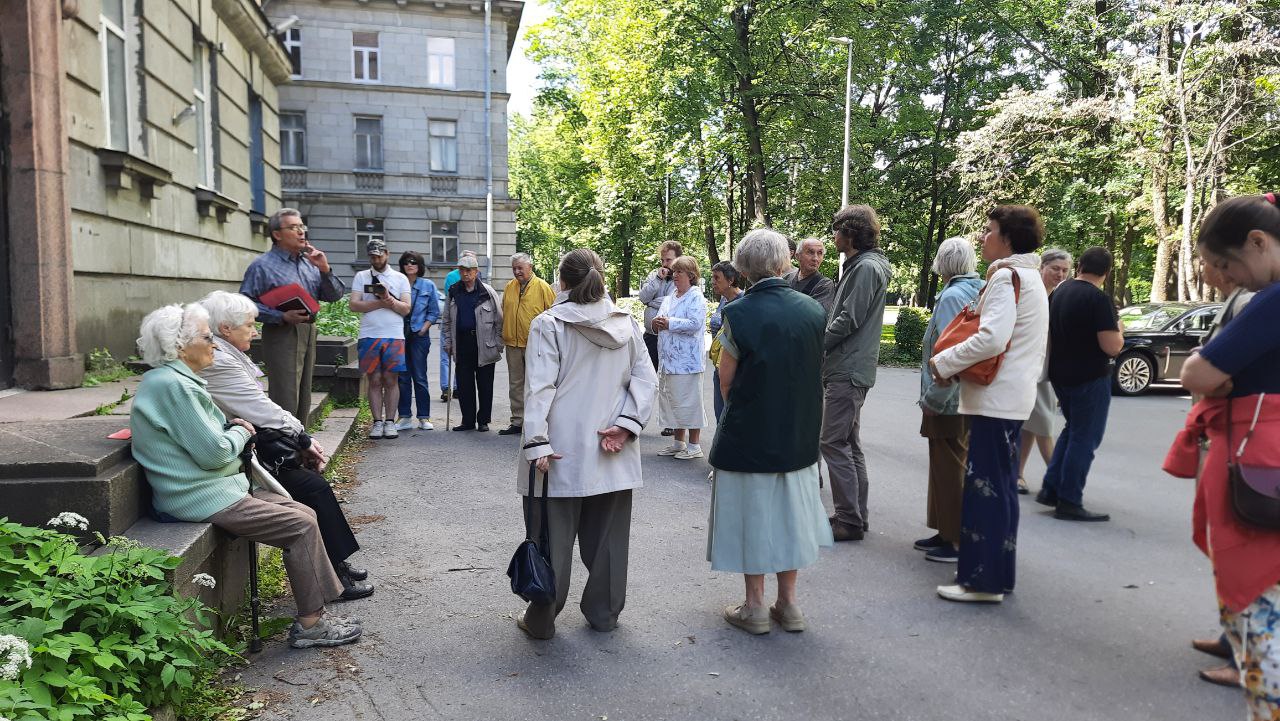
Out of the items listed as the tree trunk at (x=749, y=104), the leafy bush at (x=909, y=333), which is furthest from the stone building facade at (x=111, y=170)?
the leafy bush at (x=909, y=333)

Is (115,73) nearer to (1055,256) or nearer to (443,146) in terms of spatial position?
(1055,256)

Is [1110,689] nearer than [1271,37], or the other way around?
[1110,689]

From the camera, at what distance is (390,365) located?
29.7ft

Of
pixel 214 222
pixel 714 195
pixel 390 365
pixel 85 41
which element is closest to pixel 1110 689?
pixel 390 365

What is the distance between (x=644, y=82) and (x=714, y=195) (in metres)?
6.66

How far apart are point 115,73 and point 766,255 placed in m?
8.55

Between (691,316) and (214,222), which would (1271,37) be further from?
(214,222)

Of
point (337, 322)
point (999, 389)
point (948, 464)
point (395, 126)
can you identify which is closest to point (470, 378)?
point (337, 322)

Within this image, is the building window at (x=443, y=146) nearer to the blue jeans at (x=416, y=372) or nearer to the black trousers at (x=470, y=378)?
the blue jeans at (x=416, y=372)

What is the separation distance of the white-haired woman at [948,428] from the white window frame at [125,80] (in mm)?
8177

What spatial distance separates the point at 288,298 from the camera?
21.6ft

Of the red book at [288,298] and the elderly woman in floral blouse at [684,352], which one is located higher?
the red book at [288,298]

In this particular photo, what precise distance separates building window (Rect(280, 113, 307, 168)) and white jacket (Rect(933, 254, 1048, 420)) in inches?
1205

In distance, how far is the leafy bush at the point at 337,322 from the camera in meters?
11.9
